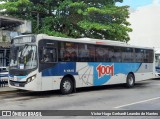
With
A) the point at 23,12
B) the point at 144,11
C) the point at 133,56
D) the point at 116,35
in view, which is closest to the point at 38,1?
the point at 23,12

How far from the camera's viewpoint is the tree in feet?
78.9

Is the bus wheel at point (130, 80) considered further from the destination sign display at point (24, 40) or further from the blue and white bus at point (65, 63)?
the destination sign display at point (24, 40)

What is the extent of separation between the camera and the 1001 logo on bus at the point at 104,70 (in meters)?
17.5

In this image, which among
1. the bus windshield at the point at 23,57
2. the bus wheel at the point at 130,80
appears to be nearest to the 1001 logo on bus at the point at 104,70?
the bus wheel at the point at 130,80

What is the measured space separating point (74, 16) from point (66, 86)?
11477mm

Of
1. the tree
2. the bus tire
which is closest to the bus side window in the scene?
the bus tire

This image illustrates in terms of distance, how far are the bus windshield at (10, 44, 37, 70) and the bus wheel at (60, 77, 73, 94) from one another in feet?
6.42

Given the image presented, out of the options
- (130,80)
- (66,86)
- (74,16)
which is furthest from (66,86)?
(74,16)

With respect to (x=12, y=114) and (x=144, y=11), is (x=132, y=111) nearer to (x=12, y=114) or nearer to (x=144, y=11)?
(x=12, y=114)

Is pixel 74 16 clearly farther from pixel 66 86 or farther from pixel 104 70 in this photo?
pixel 66 86

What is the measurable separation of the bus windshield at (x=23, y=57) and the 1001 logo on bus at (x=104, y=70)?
4569 mm

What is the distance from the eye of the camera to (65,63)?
15281 mm

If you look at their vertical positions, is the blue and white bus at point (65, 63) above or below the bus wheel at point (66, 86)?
above

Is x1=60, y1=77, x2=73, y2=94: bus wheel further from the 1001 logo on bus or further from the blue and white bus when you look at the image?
the 1001 logo on bus
